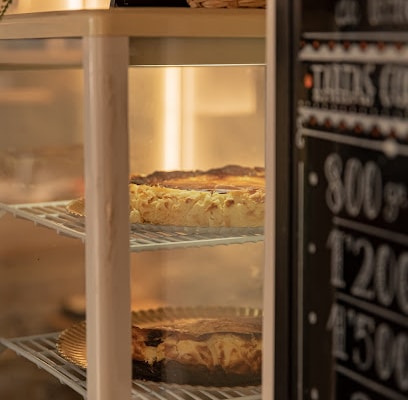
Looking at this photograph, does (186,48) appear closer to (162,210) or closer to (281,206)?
(162,210)

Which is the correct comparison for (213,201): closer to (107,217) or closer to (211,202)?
(211,202)

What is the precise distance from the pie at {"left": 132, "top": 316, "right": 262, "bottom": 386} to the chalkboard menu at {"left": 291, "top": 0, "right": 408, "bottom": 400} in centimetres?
51

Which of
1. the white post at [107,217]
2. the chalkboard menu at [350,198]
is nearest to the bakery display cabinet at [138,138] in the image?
the white post at [107,217]

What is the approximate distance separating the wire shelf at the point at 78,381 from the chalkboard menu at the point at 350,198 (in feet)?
1.70

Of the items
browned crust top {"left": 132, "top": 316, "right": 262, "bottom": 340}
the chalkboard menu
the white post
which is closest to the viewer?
the chalkboard menu

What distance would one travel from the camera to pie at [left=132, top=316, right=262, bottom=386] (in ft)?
4.84

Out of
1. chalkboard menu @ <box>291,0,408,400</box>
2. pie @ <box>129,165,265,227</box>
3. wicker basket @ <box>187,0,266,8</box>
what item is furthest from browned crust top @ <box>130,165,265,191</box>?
chalkboard menu @ <box>291,0,408,400</box>

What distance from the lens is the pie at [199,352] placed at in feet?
4.84

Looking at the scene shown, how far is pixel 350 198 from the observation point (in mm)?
901

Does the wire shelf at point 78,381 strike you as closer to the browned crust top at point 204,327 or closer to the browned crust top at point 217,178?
the browned crust top at point 204,327

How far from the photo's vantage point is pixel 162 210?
5.07 ft

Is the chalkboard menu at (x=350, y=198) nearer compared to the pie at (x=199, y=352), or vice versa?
the chalkboard menu at (x=350, y=198)

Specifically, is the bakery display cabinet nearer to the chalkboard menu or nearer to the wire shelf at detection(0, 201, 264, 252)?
the wire shelf at detection(0, 201, 264, 252)

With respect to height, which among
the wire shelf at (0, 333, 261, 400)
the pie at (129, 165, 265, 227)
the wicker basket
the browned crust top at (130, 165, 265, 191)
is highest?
the wicker basket
